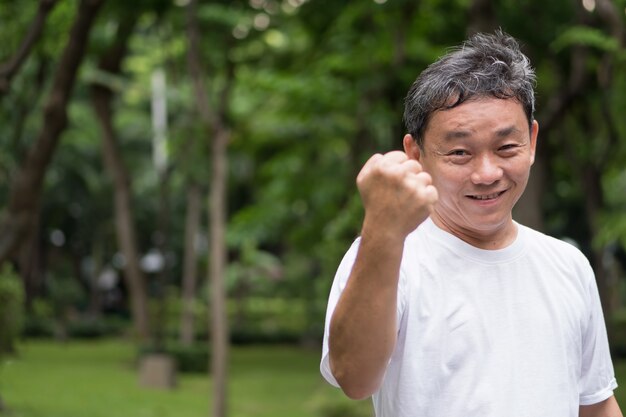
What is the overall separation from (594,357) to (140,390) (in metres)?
17.2

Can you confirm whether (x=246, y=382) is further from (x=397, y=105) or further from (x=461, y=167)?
(x=461, y=167)

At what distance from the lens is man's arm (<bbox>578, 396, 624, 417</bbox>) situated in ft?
8.68

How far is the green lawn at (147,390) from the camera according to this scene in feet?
49.9

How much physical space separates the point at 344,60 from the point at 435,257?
1402cm

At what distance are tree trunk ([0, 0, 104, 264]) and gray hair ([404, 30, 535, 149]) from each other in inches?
343

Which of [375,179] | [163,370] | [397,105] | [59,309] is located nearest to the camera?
[375,179]

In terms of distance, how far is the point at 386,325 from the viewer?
2.12m

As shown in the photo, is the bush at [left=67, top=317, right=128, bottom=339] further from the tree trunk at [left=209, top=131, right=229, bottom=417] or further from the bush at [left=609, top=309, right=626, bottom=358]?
the tree trunk at [left=209, top=131, right=229, bottom=417]

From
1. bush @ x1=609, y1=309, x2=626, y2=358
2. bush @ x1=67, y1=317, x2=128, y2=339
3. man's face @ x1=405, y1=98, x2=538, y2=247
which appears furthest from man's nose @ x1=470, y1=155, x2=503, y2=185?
bush @ x1=67, y1=317, x2=128, y2=339

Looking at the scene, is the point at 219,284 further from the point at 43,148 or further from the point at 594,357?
the point at 594,357

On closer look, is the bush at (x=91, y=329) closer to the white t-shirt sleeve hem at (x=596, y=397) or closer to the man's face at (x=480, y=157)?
the white t-shirt sleeve hem at (x=596, y=397)

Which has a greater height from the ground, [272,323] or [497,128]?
[497,128]

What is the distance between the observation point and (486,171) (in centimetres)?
231

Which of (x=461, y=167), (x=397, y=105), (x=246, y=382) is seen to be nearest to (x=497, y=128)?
(x=461, y=167)
